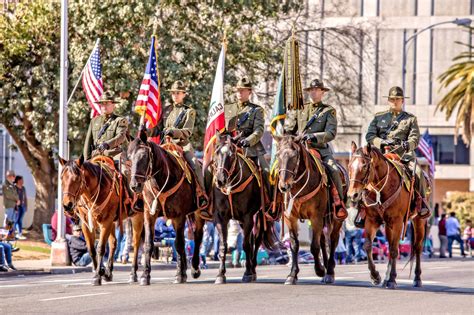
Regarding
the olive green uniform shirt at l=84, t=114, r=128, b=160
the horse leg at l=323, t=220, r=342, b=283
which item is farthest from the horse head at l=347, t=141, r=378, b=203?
the olive green uniform shirt at l=84, t=114, r=128, b=160

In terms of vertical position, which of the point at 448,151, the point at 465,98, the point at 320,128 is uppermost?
the point at 465,98

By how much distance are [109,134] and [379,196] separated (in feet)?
16.2

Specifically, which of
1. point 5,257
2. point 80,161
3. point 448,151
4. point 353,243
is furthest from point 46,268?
point 448,151

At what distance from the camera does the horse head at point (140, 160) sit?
1789cm

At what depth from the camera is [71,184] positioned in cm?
1861

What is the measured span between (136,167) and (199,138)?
63.4ft

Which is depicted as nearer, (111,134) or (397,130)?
(397,130)

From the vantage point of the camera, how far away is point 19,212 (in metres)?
36.1

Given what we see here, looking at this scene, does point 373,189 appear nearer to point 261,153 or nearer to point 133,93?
point 261,153

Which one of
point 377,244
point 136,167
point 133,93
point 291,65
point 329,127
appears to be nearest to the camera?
point 136,167

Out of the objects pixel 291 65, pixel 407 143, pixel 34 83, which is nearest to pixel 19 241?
pixel 34 83

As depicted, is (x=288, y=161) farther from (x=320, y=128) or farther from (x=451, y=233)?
(x=451, y=233)

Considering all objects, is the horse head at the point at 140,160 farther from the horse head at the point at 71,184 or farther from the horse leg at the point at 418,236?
the horse leg at the point at 418,236

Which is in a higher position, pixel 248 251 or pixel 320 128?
pixel 320 128
